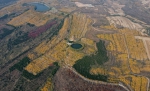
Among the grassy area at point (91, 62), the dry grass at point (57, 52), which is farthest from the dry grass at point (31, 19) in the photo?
the grassy area at point (91, 62)

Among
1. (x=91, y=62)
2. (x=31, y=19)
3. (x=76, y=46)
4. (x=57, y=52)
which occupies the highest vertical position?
(x=76, y=46)


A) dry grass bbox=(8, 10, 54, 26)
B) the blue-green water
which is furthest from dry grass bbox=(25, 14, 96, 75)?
the blue-green water

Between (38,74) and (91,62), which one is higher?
(91,62)

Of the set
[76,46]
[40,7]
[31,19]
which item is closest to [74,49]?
[76,46]

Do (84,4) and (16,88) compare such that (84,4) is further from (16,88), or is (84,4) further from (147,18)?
(16,88)

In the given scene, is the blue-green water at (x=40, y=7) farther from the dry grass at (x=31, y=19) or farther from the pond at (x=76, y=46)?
the pond at (x=76, y=46)

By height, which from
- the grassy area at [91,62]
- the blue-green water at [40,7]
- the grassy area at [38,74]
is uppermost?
the grassy area at [91,62]

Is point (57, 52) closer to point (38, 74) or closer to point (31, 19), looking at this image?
point (38, 74)

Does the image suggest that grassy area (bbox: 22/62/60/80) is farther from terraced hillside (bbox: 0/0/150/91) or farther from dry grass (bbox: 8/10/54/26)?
dry grass (bbox: 8/10/54/26)
